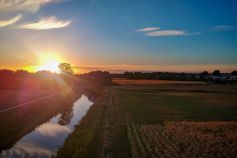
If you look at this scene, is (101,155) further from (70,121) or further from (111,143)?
(70,121)

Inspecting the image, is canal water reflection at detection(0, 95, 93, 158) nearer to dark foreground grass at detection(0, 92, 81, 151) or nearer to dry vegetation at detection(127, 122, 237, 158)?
dark foreground grass at detection(0, 92, 81, 151)

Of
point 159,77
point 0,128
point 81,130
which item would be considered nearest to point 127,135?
point 81,130

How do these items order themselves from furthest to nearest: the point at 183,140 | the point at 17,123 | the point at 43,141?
the point at 17,123 → the point at 43,141 → the point at 183,140

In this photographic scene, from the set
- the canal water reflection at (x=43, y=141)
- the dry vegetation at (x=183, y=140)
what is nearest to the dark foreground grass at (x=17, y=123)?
the canal water reflection at (x=43, y=141)

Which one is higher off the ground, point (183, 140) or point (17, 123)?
point (183, 140)

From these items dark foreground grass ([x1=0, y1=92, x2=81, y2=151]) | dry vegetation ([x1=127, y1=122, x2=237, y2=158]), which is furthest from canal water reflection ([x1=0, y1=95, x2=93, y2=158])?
dry vegetation ([x1=127, y1=122, x2=237, y2=158])

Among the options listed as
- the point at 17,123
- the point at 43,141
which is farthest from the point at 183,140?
the point at 17,123

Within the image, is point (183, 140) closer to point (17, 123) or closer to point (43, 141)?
point (43, 141)

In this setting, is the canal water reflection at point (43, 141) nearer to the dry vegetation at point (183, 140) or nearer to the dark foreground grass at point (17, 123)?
the dark foreground grass at point (17, 123)
